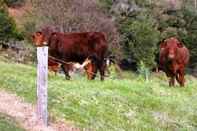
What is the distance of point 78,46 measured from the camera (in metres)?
18.0

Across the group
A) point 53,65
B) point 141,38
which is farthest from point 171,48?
point 141,38

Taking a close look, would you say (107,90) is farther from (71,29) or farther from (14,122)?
(71,29)

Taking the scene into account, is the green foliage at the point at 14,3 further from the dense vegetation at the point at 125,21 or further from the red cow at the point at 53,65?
the red cow at the point at 53,65

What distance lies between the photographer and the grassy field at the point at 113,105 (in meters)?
12.6

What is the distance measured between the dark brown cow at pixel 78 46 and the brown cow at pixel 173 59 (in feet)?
6.78

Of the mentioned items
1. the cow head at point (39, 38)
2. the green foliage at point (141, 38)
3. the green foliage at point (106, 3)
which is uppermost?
the cow head at point (39, 38)

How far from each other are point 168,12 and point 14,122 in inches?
1685

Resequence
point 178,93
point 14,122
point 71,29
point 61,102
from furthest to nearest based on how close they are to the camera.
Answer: point 71,29 < point 178,93 < point 61,102 < point 14,122

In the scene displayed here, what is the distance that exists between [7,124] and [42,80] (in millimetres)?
1114

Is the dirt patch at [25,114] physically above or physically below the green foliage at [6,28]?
above

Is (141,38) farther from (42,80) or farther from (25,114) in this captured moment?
(42,80)

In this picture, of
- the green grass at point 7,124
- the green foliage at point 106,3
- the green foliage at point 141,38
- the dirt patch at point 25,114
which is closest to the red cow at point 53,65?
the dirt patch at point 25,114

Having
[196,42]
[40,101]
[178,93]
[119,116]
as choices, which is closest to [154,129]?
[119,116]

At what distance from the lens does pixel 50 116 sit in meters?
12.2
